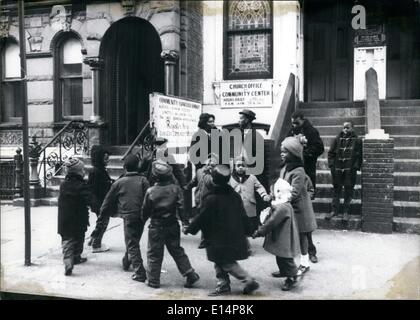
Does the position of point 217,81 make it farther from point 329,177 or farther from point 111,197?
point 111,197

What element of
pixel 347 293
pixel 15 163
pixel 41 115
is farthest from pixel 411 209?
pixel 41 115

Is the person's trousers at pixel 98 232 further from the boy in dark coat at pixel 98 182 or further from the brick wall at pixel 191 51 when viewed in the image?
the brick wall at pixel 191 51

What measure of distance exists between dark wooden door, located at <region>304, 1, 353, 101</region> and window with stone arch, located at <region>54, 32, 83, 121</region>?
5950 millimetres

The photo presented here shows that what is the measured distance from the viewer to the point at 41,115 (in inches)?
480

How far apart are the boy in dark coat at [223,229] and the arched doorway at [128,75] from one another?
6.84 meters

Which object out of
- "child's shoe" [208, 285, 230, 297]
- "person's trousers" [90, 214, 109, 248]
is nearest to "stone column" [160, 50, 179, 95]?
"person's trousers" [90, 214, 109, 248]

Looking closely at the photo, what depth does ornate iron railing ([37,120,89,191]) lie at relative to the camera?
10859 millimetres

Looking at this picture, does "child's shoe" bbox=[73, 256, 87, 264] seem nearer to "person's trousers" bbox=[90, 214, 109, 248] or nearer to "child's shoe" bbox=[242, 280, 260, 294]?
"person's trousers" bbox=[90, 214, 109, 248]

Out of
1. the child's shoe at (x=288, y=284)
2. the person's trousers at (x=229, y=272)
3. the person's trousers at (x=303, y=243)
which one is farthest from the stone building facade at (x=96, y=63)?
the child's shoe at (x=288, y=284)

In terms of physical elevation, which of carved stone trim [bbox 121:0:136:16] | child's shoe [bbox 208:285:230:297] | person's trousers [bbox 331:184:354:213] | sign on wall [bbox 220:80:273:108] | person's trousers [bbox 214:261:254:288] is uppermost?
carved stone trim [bbox 121:0:136:16]

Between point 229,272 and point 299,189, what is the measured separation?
1351 mm

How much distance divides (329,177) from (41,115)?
7.83 meters

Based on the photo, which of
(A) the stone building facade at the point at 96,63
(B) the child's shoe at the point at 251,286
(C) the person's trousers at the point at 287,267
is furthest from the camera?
(A) the stone building facade at the point at 96,63

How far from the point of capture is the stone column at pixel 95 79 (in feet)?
36.3
